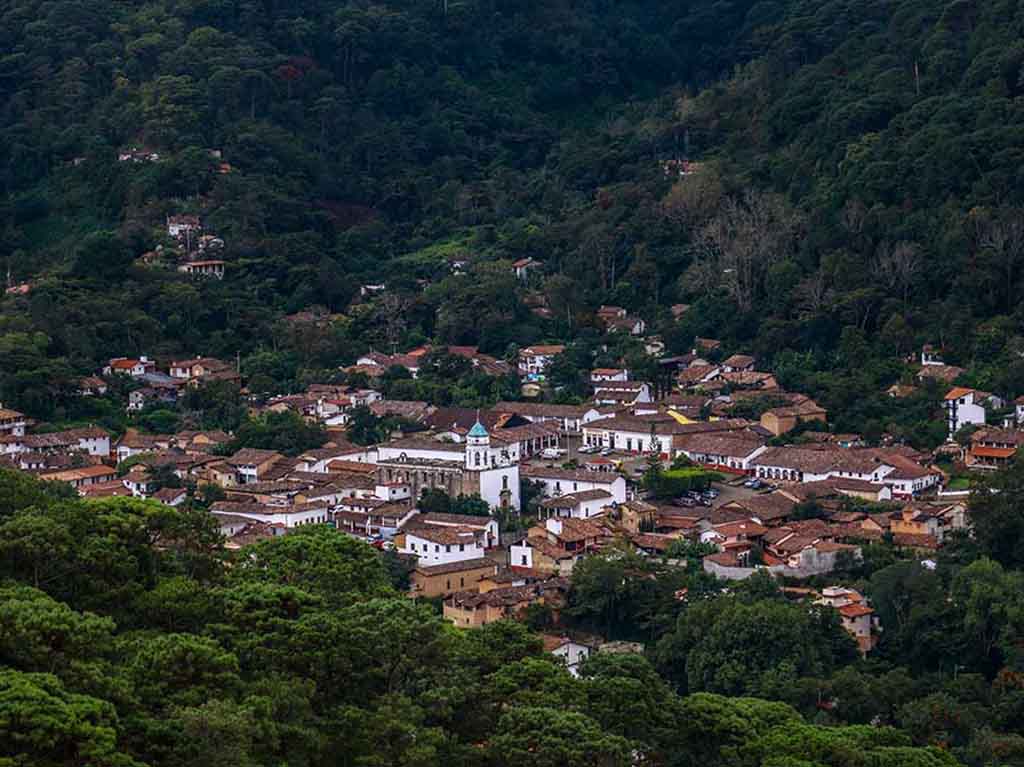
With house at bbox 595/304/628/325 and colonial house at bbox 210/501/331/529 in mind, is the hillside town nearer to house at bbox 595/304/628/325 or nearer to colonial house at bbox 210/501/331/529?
colonial house at bbox 210/501/331/529

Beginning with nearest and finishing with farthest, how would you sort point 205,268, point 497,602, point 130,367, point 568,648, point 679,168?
point 568,648, point 497,602, point 130,367, point 205,268, point 679,168

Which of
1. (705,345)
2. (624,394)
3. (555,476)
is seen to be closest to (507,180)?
(705,345)

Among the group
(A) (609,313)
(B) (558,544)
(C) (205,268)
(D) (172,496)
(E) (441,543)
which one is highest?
(C) (205,268)

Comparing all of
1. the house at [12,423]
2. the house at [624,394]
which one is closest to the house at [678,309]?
the house at [624,394]

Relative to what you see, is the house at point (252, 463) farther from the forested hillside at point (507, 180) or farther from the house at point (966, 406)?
the house at point (966, 406)

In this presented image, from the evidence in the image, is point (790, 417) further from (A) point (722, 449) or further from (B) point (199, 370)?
(B) point (199, 370)

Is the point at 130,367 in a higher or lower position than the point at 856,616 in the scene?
higher

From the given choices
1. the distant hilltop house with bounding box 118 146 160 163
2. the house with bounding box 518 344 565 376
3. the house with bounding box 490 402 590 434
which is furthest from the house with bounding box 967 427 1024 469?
the distant hilltop house with bounding box 118 146 160 163

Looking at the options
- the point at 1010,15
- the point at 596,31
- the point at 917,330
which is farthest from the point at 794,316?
the point at 596,31
